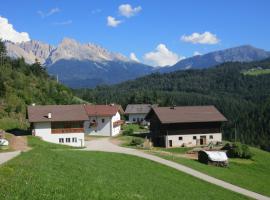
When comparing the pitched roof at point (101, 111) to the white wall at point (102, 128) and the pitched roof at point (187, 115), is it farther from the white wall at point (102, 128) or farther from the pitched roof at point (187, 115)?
the pitched roof at point (187, 115)

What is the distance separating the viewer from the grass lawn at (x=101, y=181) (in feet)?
63.9

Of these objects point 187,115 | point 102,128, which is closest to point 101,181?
point 187,115

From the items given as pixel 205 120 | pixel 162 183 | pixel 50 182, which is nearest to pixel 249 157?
pixel 205 120

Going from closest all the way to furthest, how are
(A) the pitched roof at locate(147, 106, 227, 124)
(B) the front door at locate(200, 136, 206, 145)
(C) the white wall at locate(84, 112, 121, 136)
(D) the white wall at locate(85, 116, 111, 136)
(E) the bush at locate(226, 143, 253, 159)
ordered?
1. (E) the bush at locate(226, 143, 253, 159)
2. (A) the pitched roof at locate(147, 106, 227, 124)
3. (B) the front door at locate(200, 136, 206, 145)
4. (C) the white wall at locate(84, 112, 121, 136)
5. (D) the white wall at locate(85, 116, 111, 136)

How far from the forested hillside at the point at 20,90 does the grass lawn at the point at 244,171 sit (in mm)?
42141

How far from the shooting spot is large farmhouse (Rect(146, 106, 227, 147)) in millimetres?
76812

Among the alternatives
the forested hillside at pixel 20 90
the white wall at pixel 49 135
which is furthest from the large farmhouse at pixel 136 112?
the white wall at pixel 49 135

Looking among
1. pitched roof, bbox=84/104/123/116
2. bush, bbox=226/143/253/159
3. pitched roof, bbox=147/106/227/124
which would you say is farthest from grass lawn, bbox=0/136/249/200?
pitched roof, bbox=84/104/123/116

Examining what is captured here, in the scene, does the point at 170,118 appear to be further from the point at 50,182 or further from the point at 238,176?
the point at 50,182

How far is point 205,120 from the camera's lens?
7819 centimetres

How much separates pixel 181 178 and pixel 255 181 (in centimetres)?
1177

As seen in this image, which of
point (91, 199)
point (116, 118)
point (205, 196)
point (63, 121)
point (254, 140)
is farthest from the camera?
point (254, 140)

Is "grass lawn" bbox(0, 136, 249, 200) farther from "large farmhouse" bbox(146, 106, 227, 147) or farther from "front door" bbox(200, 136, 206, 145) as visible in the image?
"front door" bbox(200, 136, 206, 145)

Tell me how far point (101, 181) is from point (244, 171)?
31448 mm
